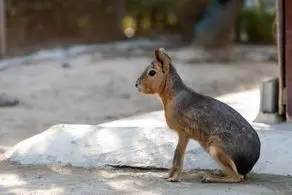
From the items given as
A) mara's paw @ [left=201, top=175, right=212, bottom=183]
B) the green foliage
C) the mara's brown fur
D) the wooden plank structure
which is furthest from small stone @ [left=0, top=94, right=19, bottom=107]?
the green foliage

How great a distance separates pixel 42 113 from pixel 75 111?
1.60 feet

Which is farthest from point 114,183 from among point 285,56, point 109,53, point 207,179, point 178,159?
point 109,53

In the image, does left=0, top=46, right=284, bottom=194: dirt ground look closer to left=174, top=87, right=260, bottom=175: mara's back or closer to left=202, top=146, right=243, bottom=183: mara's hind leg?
left=202, top=146, right=243, bottom=183: mara's hind leg

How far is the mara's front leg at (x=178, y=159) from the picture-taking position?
6.29 meters

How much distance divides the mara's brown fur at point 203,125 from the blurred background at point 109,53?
2447 mm

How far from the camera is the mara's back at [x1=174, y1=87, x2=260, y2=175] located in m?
6.12

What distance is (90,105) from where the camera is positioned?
11.4 m

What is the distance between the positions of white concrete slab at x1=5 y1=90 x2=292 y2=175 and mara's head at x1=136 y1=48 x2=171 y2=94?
0.79m

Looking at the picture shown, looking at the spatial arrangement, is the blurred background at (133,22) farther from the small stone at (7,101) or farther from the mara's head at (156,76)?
the mara's head at (156,76)

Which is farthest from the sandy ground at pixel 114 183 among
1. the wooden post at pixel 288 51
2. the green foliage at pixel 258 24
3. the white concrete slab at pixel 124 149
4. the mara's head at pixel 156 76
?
the green foliage at pixel 258 24

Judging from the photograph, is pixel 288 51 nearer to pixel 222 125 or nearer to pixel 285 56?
pixel 285 56

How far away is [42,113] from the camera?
1062 centimetres

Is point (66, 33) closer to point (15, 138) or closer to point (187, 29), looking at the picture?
point (187, 29)

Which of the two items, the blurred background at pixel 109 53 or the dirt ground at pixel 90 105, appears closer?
the dirt ground at pixel 90 105
